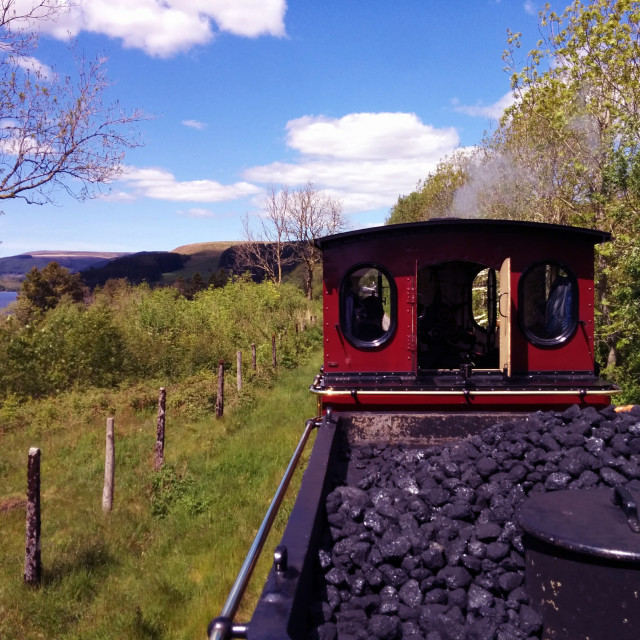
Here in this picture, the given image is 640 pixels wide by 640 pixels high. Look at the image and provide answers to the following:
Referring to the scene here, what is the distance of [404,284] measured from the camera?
21.2 ft

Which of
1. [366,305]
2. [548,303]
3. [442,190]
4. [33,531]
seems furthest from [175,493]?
[442,190]

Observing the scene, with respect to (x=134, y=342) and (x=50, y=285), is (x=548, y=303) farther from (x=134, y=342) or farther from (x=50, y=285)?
(x=50, y=285)

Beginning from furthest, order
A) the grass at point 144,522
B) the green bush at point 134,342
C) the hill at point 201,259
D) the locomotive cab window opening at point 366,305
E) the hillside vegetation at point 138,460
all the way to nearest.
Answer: the hill at point 201,259
the green bush at point 134,342
the locomotive cab window opening at point 366,305
the hillside vegetation at point 138,460
the grass at point 144,522

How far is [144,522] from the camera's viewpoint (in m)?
8.13

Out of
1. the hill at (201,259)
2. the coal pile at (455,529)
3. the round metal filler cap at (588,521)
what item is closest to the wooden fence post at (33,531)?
the coal pile at (455,529)

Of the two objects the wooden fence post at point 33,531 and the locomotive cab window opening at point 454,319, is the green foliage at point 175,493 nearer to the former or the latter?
the wooden fence post at point 33,531

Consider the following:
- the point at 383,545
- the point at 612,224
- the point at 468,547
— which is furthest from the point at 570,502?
the point at 612,224

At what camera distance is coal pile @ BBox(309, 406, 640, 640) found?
129 inches

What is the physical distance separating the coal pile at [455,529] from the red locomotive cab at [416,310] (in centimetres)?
125

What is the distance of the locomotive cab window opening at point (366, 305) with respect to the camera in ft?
21.5

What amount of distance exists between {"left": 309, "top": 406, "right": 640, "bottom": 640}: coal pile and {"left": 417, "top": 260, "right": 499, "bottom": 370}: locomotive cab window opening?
3313 millimetres

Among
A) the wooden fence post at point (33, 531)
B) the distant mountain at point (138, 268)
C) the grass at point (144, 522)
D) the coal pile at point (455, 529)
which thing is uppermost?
the distant mountain at point (138, 268)

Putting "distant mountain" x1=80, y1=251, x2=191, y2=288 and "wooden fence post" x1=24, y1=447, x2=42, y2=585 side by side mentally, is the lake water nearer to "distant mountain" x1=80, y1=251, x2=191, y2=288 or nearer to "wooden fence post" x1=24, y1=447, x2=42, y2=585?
"distant mountain" x1=80, y1=251, x2=191, y2=288

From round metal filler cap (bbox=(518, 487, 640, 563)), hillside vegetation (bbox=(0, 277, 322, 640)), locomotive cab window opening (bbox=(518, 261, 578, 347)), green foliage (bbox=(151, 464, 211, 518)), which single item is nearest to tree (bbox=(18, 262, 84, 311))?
hillside vegetation (bbox=(0, 277, 322, 640))
